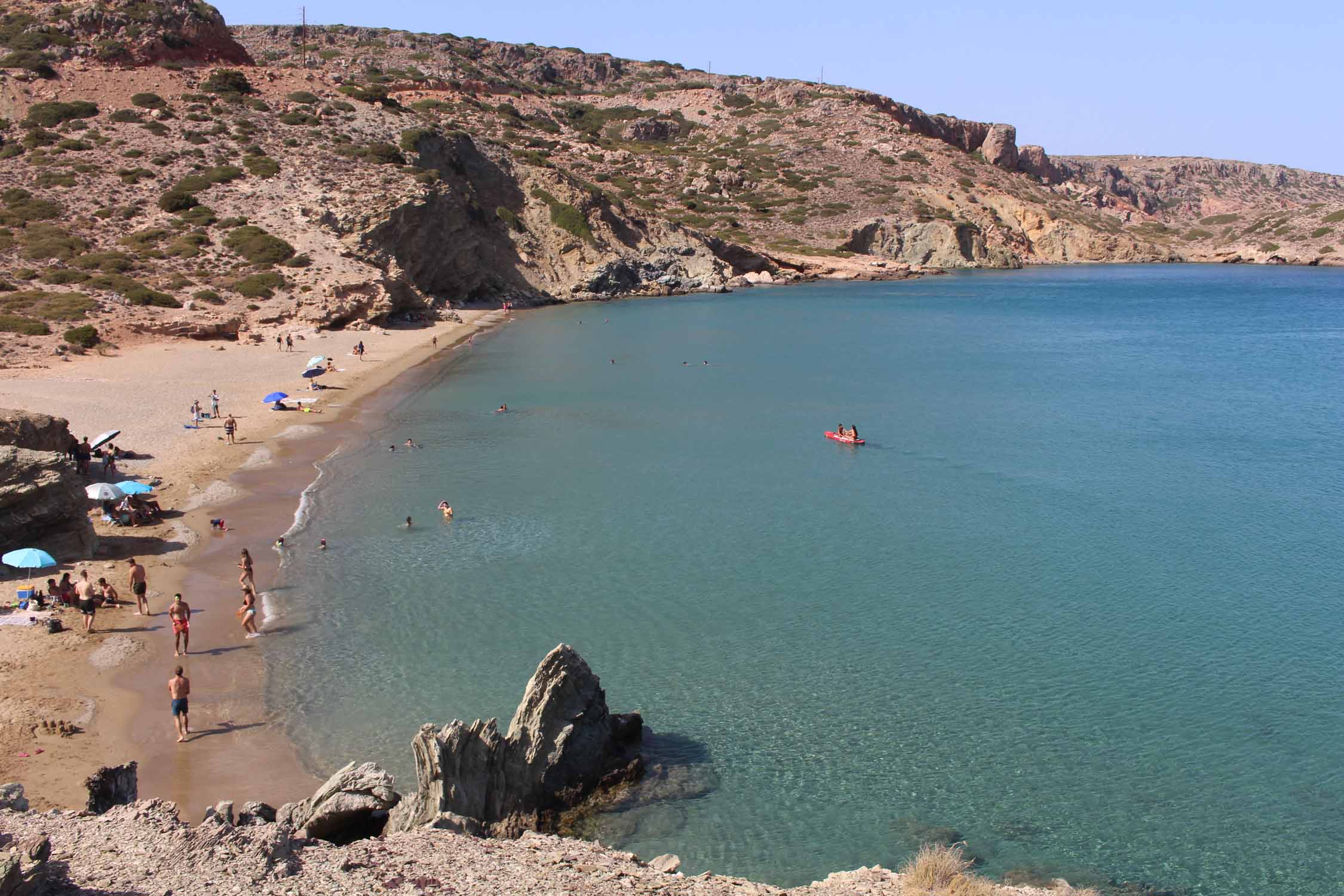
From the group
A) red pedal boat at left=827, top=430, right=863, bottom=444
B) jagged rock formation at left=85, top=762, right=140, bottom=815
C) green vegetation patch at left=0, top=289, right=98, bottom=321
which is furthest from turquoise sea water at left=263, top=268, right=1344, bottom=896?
green vegetation patch at left=0, top=289, right=98, bottom=321

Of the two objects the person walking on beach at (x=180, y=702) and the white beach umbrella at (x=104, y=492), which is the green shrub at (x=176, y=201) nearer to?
the white beach umbrella at (x=104, y=492)

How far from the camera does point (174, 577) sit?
21.8 metres

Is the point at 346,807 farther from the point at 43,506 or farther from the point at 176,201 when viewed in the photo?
the point at 176,201

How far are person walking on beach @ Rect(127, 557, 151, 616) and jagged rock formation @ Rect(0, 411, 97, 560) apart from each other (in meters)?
2.91

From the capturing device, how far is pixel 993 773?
49.5 feet

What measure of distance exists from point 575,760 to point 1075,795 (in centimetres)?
713

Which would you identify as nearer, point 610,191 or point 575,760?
point 575,760

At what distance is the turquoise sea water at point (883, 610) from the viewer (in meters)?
14.2

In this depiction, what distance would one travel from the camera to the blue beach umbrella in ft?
65.1

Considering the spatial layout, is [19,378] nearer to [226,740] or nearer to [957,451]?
[226,740]

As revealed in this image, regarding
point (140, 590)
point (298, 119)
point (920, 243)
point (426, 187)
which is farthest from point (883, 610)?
point (920, 243)

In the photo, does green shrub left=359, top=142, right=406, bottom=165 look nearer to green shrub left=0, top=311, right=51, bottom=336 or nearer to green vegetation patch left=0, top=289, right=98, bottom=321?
green vegetation patch left=0, top=289, right=98, bottom=321

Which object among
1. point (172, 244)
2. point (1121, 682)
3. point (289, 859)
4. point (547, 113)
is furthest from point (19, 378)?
point (547, 113)

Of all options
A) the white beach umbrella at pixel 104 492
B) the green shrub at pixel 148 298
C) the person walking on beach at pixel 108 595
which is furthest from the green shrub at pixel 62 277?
the person walking on beach at pixel 108 595
